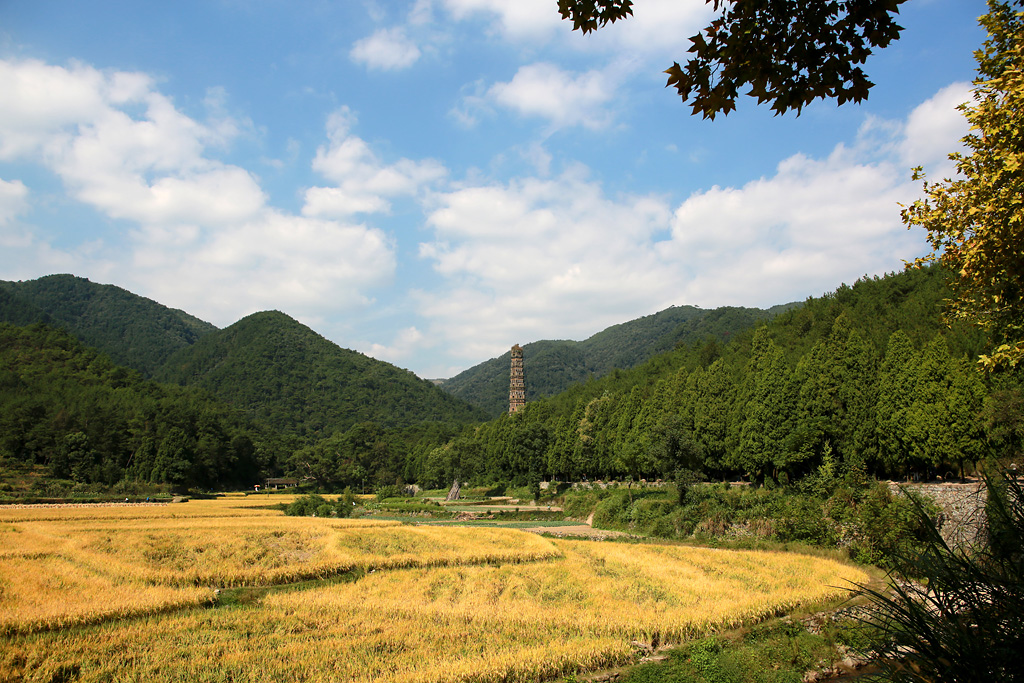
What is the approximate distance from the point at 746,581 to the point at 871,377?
2466cm

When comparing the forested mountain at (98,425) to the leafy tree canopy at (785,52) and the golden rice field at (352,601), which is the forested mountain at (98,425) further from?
the leafy tree canopy at (785,52)

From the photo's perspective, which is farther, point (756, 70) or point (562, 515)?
point (562, 515)

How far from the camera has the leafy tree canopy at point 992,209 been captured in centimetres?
984

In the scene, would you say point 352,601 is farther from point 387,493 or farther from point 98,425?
point 98,425

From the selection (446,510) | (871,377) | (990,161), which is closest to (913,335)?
(871,377)

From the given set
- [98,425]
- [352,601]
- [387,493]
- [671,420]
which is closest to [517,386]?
[387,493]

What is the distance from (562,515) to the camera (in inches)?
2119

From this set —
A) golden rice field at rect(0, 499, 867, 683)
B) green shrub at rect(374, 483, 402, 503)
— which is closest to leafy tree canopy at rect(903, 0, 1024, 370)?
golden rice field at rect(0, 499, 867, 683)

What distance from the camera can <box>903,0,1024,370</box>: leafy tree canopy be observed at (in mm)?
9836

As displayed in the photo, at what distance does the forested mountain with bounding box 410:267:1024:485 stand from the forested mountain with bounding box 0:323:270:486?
161 feet

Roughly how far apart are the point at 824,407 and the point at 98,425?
279 ft

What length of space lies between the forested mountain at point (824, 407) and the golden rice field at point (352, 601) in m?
11.2

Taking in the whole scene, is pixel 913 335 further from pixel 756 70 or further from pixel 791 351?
pixel 756 70

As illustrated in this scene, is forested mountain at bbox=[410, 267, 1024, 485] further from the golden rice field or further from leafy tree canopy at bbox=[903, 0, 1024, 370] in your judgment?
the golden rice field
